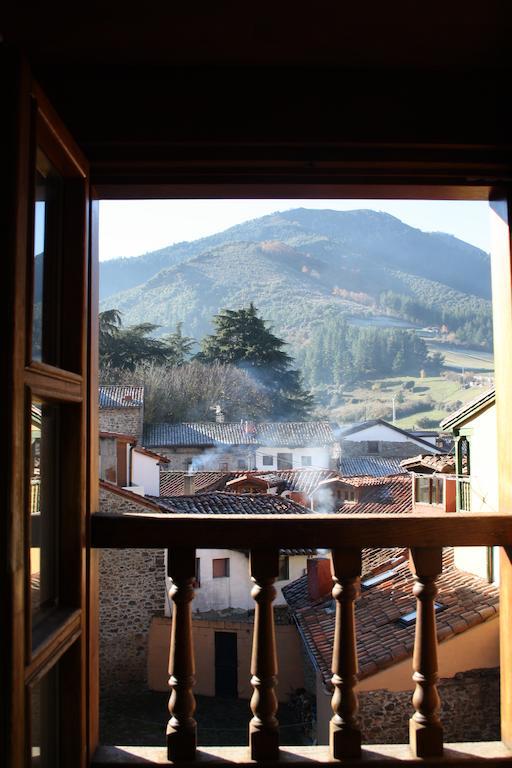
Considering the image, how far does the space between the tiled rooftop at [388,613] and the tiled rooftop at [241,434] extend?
1.55 feet

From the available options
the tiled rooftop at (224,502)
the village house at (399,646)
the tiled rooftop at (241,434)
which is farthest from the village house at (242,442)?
the village house at (399,646)

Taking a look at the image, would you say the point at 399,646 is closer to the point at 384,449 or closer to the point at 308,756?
the point at 384,449

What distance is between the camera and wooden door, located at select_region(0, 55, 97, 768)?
821mm

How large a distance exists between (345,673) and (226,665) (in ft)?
4.52

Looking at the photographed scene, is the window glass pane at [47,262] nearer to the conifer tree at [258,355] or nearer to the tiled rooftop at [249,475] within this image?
the conifer tree at [258,355]

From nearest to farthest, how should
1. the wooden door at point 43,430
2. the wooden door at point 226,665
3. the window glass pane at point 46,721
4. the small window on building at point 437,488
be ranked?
the wooden door at point 43,430 → the window glass pane at point 46,721 → the small window on building at point 437,488 → the wooden door at point 226,665

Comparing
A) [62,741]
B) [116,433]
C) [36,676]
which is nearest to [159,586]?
[116,433]

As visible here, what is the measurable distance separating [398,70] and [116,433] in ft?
3.36

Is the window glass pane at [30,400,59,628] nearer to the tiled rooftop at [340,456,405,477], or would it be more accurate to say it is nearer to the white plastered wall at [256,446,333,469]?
the white plastered wall at [256,446,333,469]

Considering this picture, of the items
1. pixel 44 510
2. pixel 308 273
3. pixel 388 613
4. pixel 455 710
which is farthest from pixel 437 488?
pixel 388 613

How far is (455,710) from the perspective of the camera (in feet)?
15.2

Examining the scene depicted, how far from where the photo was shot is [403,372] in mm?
1601

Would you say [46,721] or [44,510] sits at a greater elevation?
[44,510]

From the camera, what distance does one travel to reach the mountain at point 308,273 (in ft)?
5.23
